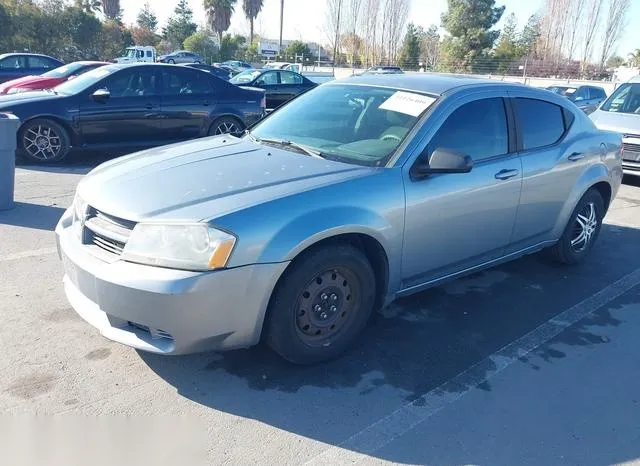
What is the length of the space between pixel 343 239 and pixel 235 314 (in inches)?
32.0

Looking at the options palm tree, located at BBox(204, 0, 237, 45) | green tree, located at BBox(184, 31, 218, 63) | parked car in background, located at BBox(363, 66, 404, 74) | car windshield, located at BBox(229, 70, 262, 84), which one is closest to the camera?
parked car in background, located at BBox(363, 66, 404, 74)

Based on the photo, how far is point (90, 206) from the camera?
3174mm

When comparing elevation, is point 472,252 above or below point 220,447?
above

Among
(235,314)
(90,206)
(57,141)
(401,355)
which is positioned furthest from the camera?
(57,141)

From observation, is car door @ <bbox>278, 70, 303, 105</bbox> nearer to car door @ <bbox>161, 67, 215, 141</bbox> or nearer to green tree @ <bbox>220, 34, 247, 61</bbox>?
car door @ <bbox>161, 67, 215, 141</bbox>

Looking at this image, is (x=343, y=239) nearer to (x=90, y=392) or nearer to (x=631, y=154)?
(x=90, y=392)

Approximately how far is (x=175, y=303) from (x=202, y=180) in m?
0.83

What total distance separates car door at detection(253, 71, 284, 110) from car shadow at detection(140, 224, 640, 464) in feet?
45.7

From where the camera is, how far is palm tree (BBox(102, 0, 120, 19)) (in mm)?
54725

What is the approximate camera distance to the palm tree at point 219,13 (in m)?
58.8

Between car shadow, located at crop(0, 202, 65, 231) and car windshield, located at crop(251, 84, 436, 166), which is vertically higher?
car windshield, located at crop(251, 84, 436, 166)

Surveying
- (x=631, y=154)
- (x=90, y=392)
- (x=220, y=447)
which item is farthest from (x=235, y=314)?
(x=631, y=154)

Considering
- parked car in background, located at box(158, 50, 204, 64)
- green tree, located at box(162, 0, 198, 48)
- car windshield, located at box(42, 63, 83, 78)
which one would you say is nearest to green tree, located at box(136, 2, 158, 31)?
green tree, located at box(162, 0, 198, 48)

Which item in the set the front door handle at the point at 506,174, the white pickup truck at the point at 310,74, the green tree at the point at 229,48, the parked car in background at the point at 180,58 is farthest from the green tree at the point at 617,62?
the front door handle at the point at 506,174
